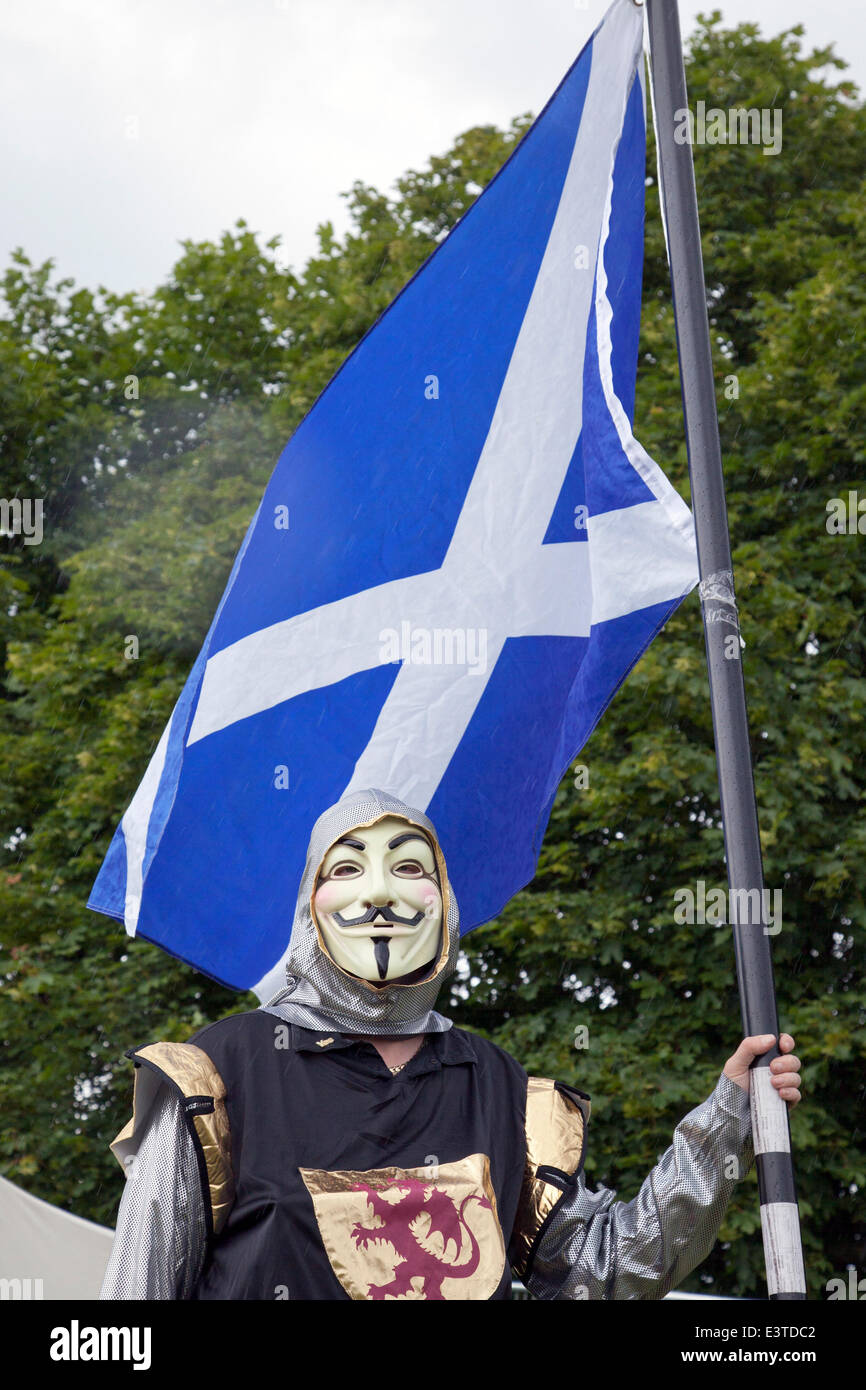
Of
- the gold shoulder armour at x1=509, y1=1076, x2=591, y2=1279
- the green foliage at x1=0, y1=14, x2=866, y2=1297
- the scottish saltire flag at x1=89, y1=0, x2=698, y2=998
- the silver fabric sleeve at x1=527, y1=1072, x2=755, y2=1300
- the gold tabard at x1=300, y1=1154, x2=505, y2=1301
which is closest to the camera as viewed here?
the gold tabard at x1=300, y1=1154, x2=505, y2=1301

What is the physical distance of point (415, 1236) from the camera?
2.82 meters

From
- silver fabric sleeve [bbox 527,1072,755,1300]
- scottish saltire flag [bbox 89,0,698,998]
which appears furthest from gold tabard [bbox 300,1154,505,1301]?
scottish saltire flag [bbox 89,0,698,998]

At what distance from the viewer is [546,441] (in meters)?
3.85

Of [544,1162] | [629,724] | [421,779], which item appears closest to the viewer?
[544,1162]

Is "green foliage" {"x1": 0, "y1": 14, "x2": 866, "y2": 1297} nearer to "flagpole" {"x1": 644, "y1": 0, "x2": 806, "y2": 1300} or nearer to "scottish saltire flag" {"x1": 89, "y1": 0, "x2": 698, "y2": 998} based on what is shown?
"scottish saltire flag" {"x1": 89, "y1": 0, "x2": 698, "y2": 998}

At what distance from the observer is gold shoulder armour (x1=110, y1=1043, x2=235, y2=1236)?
286 centimetres

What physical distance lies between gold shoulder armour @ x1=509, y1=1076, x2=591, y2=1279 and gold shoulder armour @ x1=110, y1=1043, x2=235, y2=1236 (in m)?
0.62

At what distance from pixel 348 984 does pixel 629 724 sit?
18.0 feet

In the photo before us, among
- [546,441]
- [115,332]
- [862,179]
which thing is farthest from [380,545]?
[115,332]

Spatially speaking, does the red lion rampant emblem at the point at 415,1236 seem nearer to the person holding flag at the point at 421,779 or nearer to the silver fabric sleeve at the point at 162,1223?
the person holding flag at the point at 421,779

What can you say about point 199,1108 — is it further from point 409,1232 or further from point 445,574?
point 445,574

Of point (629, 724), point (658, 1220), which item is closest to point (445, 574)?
point (658, 1220)

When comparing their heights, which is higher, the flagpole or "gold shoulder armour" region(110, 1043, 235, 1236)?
the flagpole

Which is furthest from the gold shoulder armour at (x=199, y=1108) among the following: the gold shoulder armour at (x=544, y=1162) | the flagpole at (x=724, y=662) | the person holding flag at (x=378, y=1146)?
the flagpole at (x=724, y=662)
